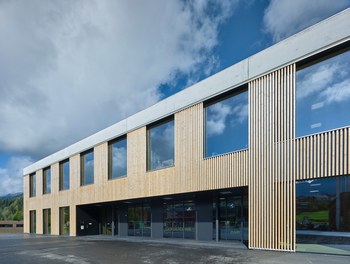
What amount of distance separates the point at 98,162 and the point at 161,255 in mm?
15196

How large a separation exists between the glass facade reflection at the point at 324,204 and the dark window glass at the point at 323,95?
283 cm

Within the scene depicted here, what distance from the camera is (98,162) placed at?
89.6 ft

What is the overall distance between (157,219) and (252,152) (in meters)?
11.1

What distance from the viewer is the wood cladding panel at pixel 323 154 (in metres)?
11.5

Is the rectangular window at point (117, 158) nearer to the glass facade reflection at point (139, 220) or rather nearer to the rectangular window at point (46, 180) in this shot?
the glass facade reflection at point (139, 220)

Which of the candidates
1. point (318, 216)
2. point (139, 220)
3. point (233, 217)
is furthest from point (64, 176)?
point (318, 216)

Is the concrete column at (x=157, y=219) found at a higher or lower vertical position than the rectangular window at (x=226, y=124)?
lower

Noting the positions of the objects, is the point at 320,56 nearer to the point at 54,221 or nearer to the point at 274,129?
the point at 274,129

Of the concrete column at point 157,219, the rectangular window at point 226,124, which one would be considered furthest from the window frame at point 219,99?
the concrete column at point 157,219

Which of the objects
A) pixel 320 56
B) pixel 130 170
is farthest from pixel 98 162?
pixel 320 56

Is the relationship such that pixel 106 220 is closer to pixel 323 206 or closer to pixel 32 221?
pixel 32 221

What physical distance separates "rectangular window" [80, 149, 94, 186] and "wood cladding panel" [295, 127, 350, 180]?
19805 mm

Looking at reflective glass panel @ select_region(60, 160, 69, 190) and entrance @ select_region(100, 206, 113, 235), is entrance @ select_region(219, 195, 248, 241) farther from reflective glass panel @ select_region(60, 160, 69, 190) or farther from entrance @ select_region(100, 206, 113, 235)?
reflective glass panel @ select_region(60, 160, 69, 190)

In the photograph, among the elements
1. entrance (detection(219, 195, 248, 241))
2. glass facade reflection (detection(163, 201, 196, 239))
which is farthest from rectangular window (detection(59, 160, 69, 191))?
entrance (detection(219, 195, 248, 241))
